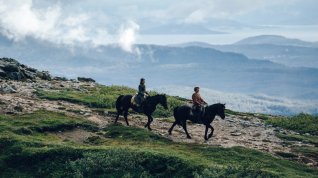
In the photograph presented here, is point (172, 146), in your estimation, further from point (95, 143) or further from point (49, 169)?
point (49, 169)

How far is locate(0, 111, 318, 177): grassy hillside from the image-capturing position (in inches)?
1379

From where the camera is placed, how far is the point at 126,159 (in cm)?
3625

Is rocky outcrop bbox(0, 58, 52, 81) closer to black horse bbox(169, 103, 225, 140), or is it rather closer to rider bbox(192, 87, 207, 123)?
black horse bbox(169, 103, 225, 140)

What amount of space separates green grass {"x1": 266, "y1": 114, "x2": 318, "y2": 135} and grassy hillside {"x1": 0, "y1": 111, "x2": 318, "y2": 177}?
16398 millimetres

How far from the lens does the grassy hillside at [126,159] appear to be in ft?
115

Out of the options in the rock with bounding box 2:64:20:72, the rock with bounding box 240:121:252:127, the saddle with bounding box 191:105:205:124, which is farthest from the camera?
the rock with bounding box 2:64:20:72

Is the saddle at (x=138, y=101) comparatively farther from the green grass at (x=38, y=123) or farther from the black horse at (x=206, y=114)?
the green grass at (x=38, y=123)

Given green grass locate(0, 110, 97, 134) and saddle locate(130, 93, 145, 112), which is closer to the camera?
green grass locate(0, 110, 97, 134)

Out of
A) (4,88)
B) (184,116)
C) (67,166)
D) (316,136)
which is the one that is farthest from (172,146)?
(4,88)

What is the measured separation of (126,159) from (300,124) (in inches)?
1035

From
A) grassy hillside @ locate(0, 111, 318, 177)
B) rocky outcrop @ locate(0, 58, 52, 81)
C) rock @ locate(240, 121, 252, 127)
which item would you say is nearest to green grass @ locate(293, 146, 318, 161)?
grassy hillside @ locate(0, 111, 318, 177)

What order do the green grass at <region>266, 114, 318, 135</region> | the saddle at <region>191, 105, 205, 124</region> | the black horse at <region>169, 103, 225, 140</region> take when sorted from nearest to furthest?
1. the black horse at <region>169, 103, 225, 140</region>
2. the saddle at <region>191, 105, 205, 124</region>
3. the green grass at <region>266, 114, 318, 135</region>

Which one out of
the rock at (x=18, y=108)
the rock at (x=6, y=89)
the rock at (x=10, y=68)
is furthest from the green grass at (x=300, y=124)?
the rock at (x=10, y=68)

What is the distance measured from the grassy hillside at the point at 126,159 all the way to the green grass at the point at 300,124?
16.4m
